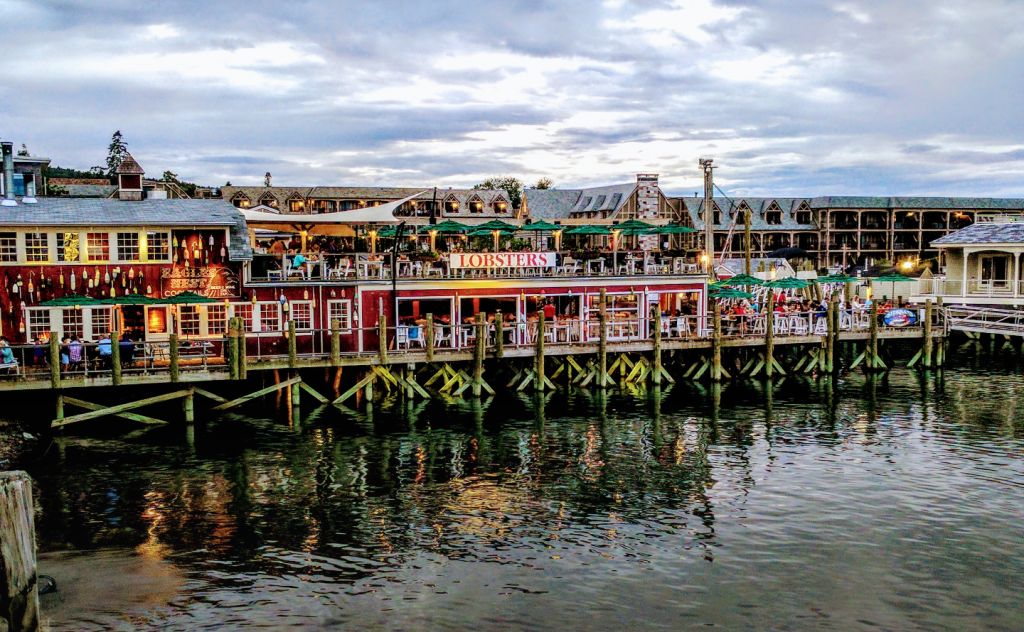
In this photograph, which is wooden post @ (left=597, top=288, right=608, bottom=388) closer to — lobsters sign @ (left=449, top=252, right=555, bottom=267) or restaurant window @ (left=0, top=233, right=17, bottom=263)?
lobsters sign @ (left=449, top=252, right=555, bottom=267)

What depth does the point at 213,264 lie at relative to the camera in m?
37.7

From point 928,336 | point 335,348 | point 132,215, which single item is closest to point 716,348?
point 928,336

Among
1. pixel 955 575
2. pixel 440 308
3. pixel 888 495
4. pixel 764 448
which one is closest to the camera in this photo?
pixel 955 575

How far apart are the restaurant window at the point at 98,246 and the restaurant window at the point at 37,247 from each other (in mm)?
1447

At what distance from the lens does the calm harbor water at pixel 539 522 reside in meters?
17.4

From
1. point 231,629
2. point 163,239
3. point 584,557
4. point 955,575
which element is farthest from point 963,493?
point 163,239

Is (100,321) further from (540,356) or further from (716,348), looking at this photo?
(716,348)

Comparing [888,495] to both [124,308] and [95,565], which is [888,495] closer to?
[95,565]

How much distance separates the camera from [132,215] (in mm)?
37188

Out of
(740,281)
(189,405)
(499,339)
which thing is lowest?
(189,405)

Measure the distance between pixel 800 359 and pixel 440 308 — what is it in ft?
59.8

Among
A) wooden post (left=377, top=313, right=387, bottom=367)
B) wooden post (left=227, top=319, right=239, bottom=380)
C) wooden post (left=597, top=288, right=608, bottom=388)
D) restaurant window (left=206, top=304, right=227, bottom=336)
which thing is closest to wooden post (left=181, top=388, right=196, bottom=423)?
wooden post (left=227, top=319, right=239, bottom=380)

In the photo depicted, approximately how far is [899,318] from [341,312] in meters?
27.8

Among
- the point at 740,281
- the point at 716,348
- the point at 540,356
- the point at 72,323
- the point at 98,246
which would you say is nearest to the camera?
the point at 72,323
